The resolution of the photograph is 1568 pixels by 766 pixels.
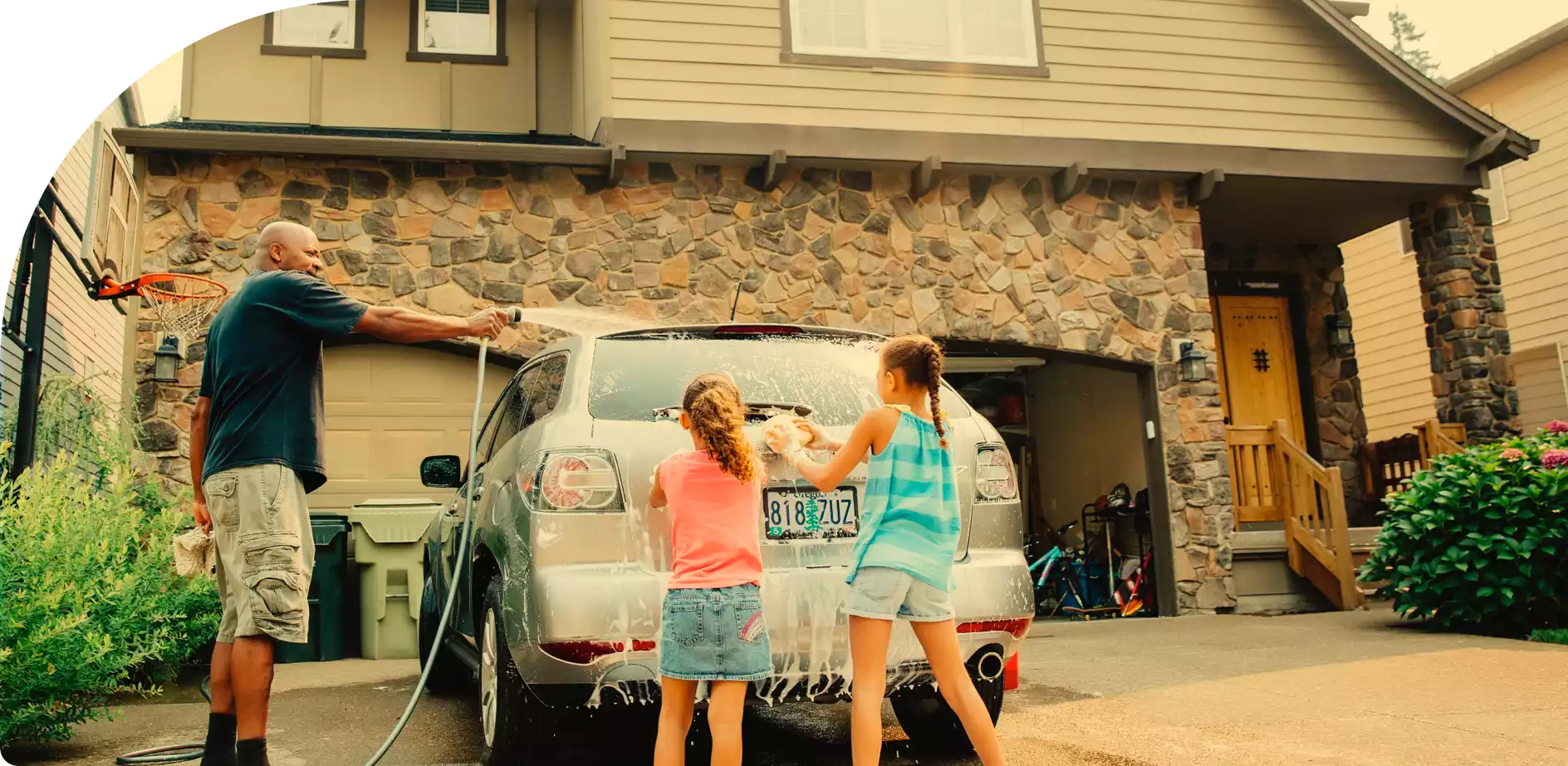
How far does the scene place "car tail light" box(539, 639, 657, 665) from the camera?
133 inches

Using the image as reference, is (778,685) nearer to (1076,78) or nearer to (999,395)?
(1076,78)

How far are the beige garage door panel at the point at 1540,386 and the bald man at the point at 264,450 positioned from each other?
1587 cm

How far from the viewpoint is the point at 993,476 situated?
3963 mm

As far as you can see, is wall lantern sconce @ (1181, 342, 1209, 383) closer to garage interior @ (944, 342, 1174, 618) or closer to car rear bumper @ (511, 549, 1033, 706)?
garage interior @ (944, 342, 1174, 618)

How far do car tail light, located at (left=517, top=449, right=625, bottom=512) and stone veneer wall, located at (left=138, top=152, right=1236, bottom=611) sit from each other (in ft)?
20.0

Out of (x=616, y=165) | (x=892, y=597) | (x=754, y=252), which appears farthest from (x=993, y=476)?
(x=616, y=165)

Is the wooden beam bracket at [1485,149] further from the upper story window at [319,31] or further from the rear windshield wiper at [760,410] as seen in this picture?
the upper story window at [319,31]

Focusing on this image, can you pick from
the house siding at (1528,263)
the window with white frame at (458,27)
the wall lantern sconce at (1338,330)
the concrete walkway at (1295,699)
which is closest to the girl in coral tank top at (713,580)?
the concrete walkway at (1295,699)

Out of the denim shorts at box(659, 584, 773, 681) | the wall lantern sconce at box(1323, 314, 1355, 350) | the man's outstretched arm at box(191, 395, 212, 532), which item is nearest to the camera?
the denim shorts at box(659, 584, 773, 681)

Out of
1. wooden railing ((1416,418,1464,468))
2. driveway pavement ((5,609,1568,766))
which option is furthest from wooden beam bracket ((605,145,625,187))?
wooden railing ((1416,418,1464,468))

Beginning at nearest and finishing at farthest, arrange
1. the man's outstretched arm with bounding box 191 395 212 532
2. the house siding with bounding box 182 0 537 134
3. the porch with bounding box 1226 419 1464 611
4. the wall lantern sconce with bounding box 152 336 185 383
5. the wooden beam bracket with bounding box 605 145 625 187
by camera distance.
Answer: the man's outstretched arm with bounding box 191 395 212 532
the wall lantern sconce with bounding box 152 336 185 383
the wooden beam bracket with bounding box 605 145 625 187
the porch with bounding box 1226 419 1464 611
the house siding with bounding box 182 0 537 134

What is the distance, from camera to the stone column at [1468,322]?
1138 centimetres

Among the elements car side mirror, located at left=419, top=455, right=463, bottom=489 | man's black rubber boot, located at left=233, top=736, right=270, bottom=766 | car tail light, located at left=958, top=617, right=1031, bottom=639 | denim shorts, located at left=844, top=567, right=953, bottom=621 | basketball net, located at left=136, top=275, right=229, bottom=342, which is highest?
basketball net, located at left=136, top=275, right=229, bottom=342

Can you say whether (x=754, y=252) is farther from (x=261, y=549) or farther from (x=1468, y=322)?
(x=1468, y=322)
